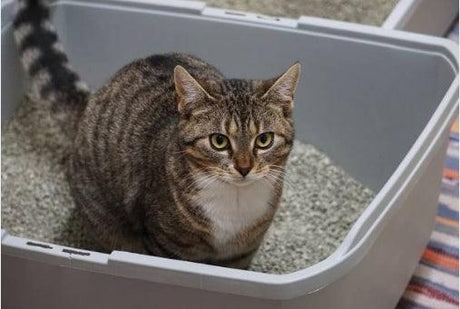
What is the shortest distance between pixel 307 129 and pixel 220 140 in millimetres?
747

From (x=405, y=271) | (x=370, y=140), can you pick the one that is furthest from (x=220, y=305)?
(x=370, y=140)

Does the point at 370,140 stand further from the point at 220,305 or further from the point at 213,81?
the point at 220,305

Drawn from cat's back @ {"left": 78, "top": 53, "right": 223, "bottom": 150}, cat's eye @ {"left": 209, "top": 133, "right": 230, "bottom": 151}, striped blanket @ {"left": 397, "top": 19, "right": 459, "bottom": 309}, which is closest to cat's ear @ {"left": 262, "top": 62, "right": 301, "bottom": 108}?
cat's eye @ {"left": 209, "top": 133, "right": 230, "bottom": 151}

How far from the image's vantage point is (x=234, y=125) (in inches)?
54.3

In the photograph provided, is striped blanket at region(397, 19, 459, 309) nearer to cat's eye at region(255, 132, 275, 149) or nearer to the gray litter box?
the gray litter box

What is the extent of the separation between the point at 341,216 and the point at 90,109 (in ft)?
2.20

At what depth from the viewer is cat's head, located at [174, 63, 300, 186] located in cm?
137

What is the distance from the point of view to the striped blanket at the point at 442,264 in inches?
71.4

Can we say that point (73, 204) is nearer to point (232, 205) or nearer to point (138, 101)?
point (138, 101)

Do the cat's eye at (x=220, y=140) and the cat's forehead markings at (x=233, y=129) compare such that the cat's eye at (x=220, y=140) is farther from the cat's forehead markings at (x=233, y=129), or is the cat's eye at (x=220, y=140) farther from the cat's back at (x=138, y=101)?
the cat's back at (x=138, y=101)

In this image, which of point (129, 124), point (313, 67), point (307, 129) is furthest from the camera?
point (307, 129)

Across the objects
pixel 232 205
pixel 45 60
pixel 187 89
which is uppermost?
pixel 187 89

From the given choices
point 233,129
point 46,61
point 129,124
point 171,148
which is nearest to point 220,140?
point 233,129

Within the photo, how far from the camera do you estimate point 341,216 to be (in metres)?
1.95
